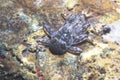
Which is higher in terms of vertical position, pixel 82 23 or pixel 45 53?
pixel 82 23

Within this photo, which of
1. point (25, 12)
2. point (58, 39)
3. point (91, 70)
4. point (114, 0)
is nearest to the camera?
point (91, 70)

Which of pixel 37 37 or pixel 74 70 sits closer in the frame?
pixel 74 70

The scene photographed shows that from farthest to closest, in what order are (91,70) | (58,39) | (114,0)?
(114,0) → (58,39) → (91,70)

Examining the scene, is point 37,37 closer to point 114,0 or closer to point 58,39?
point 58,39

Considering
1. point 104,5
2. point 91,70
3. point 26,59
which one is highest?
point 104,5

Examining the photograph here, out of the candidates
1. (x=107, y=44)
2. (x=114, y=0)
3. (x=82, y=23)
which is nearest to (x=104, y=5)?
(x=114, y=0)

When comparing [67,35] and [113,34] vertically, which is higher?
[67,35]
